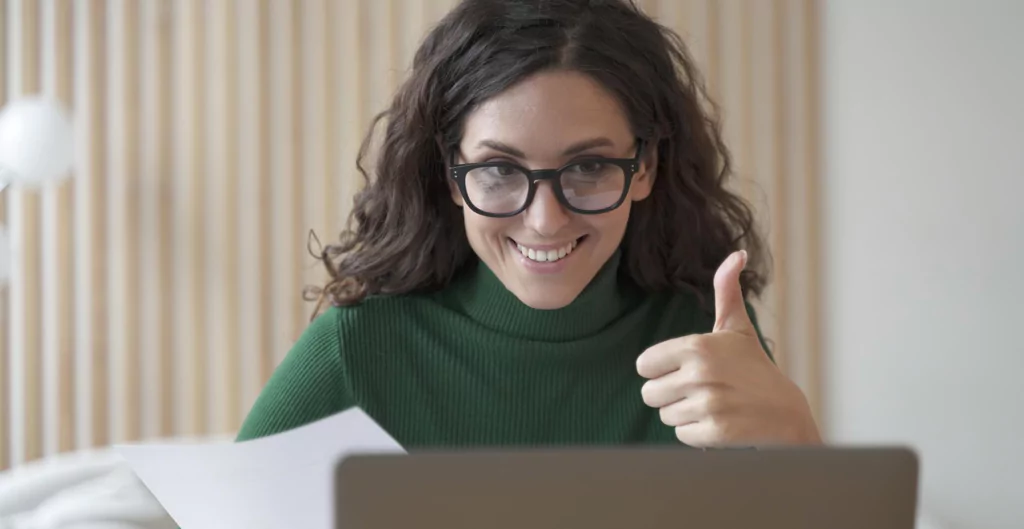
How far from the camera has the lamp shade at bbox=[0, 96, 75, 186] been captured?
1963 mm

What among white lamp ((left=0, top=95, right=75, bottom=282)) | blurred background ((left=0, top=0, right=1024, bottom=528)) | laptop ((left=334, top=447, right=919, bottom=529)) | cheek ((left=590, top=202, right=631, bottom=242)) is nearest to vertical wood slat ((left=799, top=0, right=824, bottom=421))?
blurred background ((left=0, top=0, right=1024, bottom=528))

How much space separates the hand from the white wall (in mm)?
1458

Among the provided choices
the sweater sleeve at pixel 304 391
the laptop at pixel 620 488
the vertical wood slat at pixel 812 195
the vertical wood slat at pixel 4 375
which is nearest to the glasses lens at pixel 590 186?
the sweater sleeve at pixel 304 391

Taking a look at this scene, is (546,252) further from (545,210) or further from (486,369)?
(486,369)

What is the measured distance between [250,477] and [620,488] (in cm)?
47

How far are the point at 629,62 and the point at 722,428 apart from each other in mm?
516

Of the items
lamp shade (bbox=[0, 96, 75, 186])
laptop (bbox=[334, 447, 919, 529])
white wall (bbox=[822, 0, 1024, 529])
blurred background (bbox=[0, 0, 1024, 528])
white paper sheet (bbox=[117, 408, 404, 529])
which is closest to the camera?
laptop (bbox=[334, 447, 919, 529])

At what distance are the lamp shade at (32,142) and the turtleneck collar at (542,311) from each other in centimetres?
116

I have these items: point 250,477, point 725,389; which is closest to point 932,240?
point 725,389

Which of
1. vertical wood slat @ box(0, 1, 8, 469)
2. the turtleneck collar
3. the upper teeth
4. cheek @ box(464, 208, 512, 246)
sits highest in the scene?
cheek @ box(464, 208, 512, 246)

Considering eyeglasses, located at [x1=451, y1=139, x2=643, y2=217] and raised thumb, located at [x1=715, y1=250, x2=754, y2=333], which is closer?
raised thumb, located at [x1=715, y1=250, x2=754, y2=333]

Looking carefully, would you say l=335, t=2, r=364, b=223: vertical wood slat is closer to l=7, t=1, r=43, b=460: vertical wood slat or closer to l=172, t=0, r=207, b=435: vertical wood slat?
l=172, t=0, r=207, b=435: vertical wood slat

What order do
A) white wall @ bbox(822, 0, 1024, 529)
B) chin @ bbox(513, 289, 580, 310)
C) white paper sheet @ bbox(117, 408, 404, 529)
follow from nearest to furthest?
white paper sheet @ bbox(117, 408, 404, 529), chin @ bbox(513, 289, 580, 310), white wall @ bbox(822, 0, 1024, 529)

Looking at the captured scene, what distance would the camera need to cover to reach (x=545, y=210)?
108 centimetres
